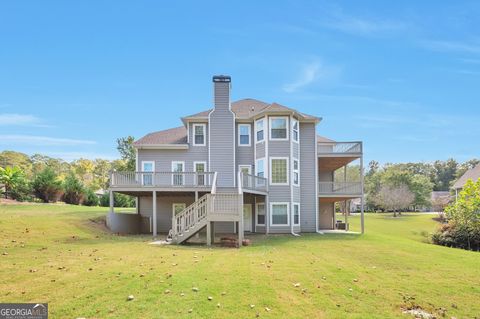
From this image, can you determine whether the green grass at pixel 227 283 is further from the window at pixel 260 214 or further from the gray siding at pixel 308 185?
the gray siding at pixel 308 185

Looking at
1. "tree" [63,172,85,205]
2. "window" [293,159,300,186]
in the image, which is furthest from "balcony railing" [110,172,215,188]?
"tree" [63,172,85,205]

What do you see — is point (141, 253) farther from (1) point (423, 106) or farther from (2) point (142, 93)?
(1) point (423, 106)

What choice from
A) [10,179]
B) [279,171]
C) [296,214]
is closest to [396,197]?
[296,214]

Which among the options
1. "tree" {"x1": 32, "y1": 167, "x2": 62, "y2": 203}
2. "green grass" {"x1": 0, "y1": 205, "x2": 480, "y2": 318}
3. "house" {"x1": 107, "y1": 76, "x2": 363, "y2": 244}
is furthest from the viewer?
"tree" {"x1": 32, "y1": 167, "x2": 62, "y2": 203}

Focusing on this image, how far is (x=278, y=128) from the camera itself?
22.8 m

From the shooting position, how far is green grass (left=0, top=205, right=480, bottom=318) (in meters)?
6.10

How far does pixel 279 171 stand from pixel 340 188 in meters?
4.59

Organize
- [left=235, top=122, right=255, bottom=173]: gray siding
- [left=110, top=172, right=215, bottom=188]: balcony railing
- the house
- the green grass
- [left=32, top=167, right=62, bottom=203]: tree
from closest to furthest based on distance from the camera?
the green grass → [left=110, top=172, right=215, bottom=188]: balcony railing → the house → [left=235, top=122, right=255, bottom=173]: gray siding → [left=32, top=167, right=62, bottom=203]: tree

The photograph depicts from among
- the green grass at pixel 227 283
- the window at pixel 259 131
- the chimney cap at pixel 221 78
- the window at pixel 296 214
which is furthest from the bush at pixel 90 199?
the green grass at pixel 227 283

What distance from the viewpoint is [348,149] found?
23469mm

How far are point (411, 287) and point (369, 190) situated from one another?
6278 centimetres

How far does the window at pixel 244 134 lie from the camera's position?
24.1 meters

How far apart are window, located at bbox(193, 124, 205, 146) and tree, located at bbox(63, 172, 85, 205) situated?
57.1 feet

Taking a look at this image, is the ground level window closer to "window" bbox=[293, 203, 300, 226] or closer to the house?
the house
